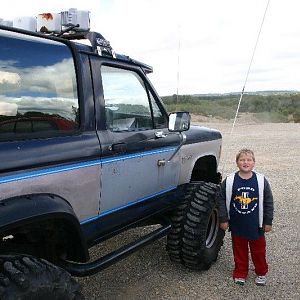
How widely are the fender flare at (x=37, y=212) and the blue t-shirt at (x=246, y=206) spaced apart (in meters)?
1.82

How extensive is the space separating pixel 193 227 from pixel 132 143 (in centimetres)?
129

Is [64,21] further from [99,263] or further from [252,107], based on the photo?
[252,107]

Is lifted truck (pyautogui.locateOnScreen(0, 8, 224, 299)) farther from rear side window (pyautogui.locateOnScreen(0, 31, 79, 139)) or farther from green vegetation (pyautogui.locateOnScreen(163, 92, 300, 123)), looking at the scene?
green vegetation (pyautogui.locateOnScreen(163, 92, 300, 123))

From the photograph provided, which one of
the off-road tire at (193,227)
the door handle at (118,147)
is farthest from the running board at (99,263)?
the door handle at (118,147)

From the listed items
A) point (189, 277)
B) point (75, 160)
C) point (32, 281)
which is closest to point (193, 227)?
point (189, 277)

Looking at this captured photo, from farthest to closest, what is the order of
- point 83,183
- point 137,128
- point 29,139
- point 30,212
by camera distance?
point 137,128 → point 83,183 → point 29,139 → point 30,212

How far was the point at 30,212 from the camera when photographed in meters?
2.38

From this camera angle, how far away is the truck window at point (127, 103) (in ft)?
11.1

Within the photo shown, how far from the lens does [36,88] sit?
2.76 meters

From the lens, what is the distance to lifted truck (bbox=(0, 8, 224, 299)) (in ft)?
7.91

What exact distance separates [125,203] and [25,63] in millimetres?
1305

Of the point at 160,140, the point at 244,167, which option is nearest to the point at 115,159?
the point at 160,140

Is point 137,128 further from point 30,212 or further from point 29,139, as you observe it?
point 30,212

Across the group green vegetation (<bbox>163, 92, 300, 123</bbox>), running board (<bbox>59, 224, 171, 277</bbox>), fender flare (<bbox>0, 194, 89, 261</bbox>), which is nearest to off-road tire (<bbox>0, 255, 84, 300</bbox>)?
fender flare (<bbox>0, 194, 89, 261</bbox>)
